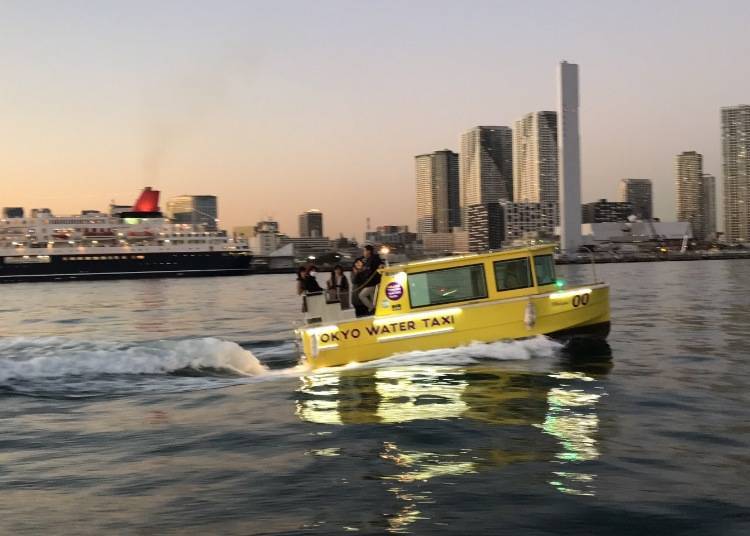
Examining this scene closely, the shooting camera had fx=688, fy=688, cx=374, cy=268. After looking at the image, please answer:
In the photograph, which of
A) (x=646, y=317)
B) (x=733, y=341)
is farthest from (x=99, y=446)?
(x=646, y=317)

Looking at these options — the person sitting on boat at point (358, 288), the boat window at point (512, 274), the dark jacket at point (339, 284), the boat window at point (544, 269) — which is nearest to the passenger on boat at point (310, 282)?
the dark jacket at point (339, 284)

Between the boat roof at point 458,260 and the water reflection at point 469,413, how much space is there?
2.01 metres

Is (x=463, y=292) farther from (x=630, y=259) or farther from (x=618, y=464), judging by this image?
(x=630, y=259)

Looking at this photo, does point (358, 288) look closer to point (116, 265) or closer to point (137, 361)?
point (137, 361)

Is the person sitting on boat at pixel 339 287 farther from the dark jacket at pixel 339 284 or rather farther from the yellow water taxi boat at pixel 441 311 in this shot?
the yellow water taxi boat at pixel 441 311

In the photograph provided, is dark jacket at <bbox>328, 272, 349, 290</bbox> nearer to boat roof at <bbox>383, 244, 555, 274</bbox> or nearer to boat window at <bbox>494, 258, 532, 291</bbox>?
boat roof at <bbox>383, 244, 555, 274</bbox>

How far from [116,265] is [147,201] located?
60.5 feet

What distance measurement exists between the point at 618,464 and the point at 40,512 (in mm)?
5608

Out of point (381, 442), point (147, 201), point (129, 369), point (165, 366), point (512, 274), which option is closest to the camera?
point (381, 442)

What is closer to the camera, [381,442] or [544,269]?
[381,442]

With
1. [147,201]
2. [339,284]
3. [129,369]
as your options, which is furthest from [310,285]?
[147,201]

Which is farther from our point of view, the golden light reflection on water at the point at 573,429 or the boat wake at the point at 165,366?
the boat wake at the point at 165,366

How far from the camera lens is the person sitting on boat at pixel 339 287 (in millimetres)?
14648

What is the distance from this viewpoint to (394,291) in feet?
45.1
